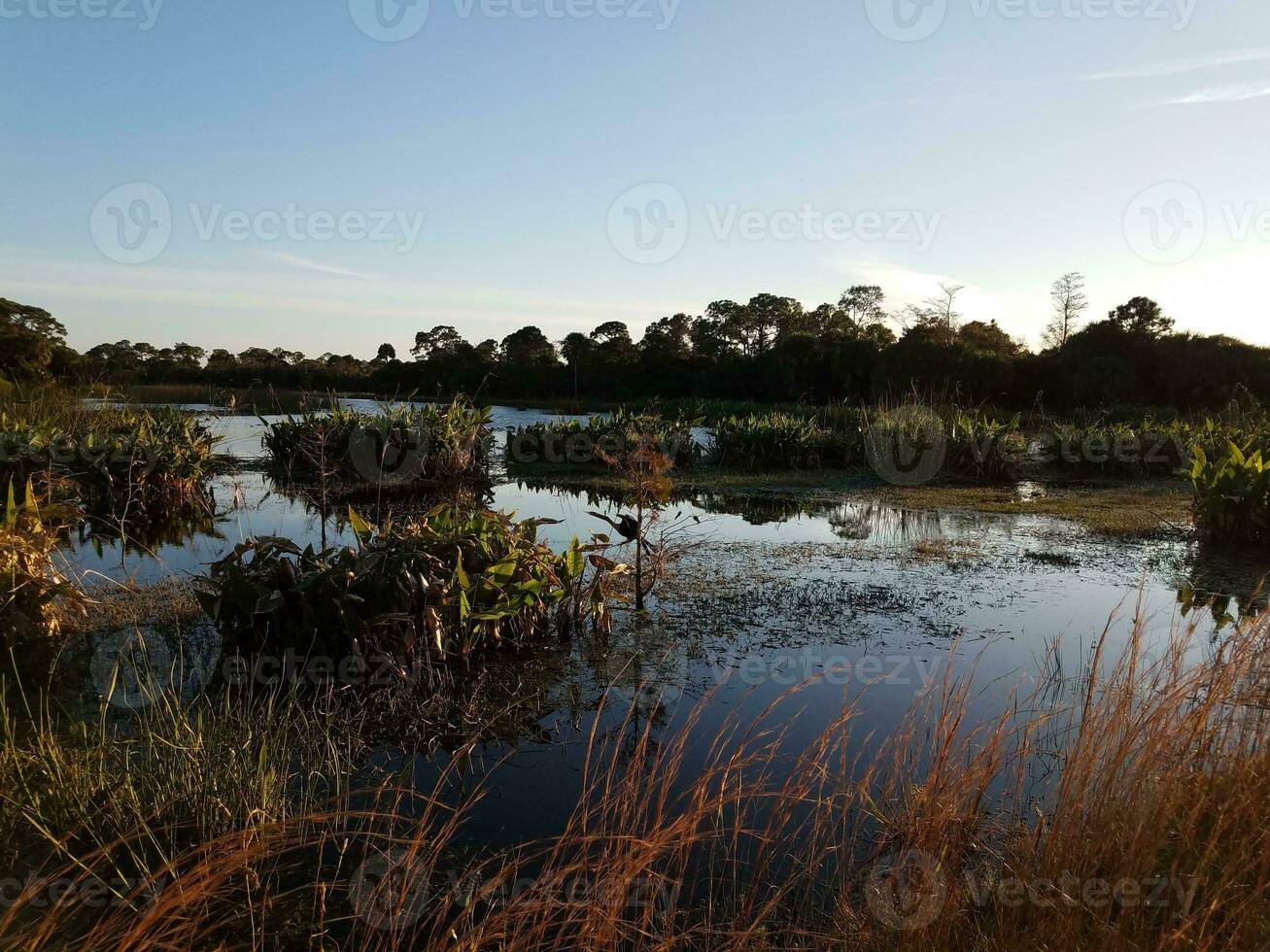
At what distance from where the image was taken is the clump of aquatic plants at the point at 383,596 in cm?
425

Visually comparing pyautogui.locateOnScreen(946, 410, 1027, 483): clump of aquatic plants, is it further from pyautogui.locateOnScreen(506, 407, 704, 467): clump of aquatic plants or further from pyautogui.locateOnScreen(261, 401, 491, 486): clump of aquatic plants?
→ pyautogui.locateOnScreen(261, 401, 491, 486): clump of aquatic plants

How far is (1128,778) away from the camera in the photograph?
2480 millimetres

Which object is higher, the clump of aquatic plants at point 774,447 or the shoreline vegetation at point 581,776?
the clump of aquatic plants at point 774,447

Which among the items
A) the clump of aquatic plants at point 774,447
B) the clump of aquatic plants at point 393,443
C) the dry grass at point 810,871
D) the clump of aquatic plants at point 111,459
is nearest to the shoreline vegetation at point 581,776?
the dry grass at point 810,871

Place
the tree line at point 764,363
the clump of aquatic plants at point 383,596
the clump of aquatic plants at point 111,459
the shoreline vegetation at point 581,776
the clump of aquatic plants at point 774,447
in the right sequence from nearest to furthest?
1. the shoreline vegetation at point 581,776
2. the clump of aquatic plants at point 383,596
3. the clump of aquatic plants at point 111,459
4. the clump of aquatic plants at point 774,447
5. the tree line at point 764,363

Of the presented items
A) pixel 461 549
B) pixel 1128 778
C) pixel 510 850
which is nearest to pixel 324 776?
pixel 510 850

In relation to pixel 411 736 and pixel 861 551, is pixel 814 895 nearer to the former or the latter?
pixel 411 736

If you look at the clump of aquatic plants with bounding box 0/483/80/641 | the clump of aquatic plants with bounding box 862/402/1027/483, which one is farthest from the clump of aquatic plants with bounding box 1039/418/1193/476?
the clump of aquatic plants with bounding box 0/483/80/641

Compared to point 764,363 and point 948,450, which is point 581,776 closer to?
point 948,450

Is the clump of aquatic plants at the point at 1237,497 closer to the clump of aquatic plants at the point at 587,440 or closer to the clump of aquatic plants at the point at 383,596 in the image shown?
the clump of aquatic plants at the point at 383,596

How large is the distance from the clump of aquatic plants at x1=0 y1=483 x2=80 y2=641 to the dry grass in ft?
8.33

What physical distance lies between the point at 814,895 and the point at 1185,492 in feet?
36.8

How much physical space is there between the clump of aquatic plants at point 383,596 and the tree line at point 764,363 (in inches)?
297

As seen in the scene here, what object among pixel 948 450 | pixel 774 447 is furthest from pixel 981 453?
pixel 774 447
